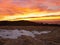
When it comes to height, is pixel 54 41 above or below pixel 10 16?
below

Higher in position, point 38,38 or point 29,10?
point 29,10

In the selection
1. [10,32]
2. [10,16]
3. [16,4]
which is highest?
[16,4]

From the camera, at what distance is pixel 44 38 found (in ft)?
4.59

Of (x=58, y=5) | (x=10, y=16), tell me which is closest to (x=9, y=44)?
(x=10, y=16)

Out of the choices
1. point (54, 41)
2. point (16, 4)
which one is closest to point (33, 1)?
point (16, 4)

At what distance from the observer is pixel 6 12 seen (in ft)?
4.76

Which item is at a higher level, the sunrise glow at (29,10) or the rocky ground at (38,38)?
the sunrise glow at (29,10)

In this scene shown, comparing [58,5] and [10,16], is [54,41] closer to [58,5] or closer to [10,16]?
[58,5]

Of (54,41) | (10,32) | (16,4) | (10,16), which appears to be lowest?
(54,41)

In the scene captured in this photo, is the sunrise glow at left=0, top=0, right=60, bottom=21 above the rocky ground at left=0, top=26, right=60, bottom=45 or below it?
above

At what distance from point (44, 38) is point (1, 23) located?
407 mm

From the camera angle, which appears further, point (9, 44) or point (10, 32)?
point (10, 32)

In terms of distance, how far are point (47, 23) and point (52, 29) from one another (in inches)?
2.8

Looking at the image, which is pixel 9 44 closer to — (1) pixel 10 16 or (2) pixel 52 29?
(1) pixel 10 16
